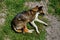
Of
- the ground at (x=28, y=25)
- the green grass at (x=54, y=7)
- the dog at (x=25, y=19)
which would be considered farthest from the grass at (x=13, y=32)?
the green grass at (x=54, y=7)

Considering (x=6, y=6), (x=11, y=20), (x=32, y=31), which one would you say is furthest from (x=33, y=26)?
(x=6, y=6)

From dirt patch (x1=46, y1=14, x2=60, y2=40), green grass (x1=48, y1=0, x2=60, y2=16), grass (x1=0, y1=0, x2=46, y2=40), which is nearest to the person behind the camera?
grass (x1=0, y1=0, x2=46, y2=40)

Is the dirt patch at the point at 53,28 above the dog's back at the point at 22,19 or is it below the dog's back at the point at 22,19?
below

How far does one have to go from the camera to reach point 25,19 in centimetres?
724

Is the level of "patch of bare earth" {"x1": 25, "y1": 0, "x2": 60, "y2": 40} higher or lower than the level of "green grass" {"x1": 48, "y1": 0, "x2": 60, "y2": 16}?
lower

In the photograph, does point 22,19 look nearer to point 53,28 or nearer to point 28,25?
point 28,25

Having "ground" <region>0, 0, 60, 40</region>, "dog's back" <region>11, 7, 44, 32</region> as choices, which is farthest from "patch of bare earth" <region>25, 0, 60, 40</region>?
"dog's back" <region>11, 7, 44, 32</region>

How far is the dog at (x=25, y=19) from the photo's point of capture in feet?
23.0

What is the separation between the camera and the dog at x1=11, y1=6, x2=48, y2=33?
276 inches

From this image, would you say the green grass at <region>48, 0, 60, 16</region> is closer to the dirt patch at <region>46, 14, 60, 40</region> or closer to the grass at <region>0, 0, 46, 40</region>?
the dirt patch at <region>46, 14, 60, 40</region>

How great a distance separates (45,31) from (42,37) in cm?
29

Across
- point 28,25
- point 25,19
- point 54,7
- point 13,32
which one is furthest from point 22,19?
point 54,7

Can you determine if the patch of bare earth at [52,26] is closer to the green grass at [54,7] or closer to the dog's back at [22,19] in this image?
the green grass at [54,7]

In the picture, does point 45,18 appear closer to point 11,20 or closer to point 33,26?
point 33,26
